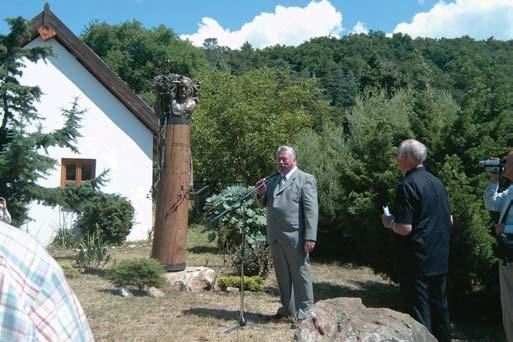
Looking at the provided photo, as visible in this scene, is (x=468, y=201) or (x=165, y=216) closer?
(x=468, y=201)

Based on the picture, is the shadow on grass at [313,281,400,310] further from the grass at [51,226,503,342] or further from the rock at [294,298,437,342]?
the rock at [294,298,437,342]

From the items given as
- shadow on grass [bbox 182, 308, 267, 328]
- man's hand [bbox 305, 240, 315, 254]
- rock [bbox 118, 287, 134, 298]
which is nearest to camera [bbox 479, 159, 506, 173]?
man's hand [bbox 305, 240, 315, 254]

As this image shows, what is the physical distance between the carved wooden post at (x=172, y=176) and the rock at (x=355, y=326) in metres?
4.17

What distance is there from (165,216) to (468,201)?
406cm

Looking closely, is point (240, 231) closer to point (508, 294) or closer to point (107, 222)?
point (107, 222)

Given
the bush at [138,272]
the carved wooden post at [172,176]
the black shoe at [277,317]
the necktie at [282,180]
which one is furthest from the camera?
the carved wooden post at [172,176]

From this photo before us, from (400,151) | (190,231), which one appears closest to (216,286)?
(400,151)

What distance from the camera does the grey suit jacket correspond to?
5629 millimetres

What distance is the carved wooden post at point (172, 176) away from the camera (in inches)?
303

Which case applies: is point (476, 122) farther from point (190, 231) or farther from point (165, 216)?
point (190, 231)

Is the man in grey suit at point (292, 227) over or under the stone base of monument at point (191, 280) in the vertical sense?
over

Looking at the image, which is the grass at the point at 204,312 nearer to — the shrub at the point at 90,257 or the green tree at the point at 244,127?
the shrub at the point at 90,257

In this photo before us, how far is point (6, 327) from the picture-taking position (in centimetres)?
105

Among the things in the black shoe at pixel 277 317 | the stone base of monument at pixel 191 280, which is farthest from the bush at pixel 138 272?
the black shoe at pixel 277 317
